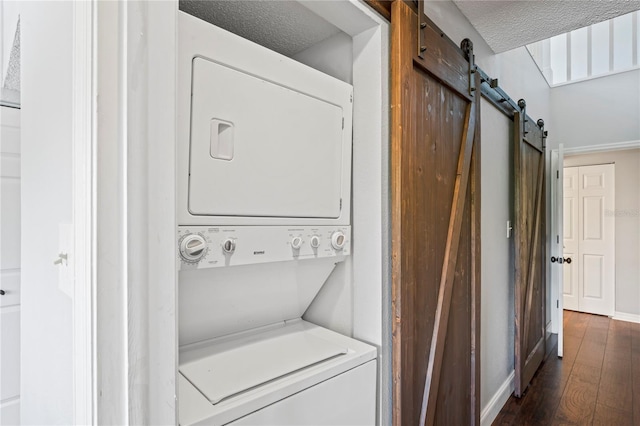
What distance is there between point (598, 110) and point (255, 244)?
14.1 feet

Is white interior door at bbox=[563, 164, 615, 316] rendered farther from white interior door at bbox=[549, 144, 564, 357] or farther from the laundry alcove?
the laundry alcove

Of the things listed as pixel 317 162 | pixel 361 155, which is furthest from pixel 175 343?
pixel 361 155

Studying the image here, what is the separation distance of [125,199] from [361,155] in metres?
0.90

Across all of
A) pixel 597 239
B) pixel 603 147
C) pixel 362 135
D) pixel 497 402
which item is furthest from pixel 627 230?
pixel 362 135

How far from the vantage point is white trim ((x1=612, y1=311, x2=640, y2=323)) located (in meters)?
4.39

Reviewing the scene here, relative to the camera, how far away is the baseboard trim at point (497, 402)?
84.8 inches

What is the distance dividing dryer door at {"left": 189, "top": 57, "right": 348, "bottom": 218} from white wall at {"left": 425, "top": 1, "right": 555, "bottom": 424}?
3.72 feet

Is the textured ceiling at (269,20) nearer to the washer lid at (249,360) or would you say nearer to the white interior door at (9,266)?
the washer lid at (249,360)

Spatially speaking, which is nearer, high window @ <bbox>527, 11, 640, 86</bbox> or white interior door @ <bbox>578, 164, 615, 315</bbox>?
high window @ <bbox>527, 11, 640, 86</bbox>

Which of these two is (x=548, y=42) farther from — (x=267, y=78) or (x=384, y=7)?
(x=267, y=78)

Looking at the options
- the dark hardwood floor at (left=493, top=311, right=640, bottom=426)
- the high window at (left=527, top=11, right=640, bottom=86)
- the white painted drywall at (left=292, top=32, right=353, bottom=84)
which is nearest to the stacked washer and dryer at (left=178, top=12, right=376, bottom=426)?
the white painted drywall at (left=292, top=32, right=353, bottom=84)

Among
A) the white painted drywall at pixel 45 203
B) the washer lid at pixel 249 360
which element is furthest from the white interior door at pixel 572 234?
the white painted drywall at pixel 45 203

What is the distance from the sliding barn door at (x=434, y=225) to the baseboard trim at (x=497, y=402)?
0.43m

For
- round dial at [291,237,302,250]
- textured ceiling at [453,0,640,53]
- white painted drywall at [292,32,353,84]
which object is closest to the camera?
round dial at [291,237,302,250]
